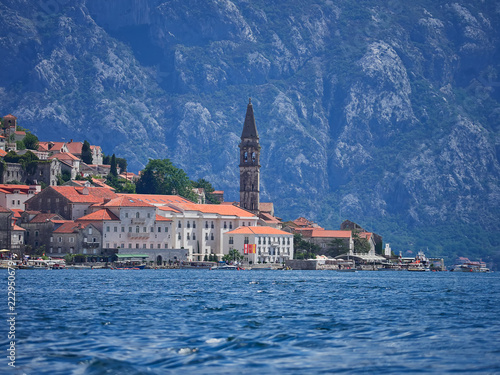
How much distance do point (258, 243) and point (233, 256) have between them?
22.6ft

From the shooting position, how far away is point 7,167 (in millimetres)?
180750

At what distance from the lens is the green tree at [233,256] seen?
173 metres

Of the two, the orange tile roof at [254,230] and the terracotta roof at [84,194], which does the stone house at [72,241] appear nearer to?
the terracotta roof at [84,194]

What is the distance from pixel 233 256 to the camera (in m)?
174

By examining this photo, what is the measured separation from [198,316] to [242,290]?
32.1m

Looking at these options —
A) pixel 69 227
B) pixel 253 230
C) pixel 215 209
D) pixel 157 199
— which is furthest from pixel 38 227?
pixel 253 230

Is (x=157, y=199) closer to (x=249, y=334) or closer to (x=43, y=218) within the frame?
(x=43, y=218)

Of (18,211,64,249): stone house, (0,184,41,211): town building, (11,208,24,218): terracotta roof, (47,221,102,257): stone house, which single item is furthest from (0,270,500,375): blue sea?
(0,184,41,211): town building

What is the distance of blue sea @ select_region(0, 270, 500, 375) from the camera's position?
1576 inches

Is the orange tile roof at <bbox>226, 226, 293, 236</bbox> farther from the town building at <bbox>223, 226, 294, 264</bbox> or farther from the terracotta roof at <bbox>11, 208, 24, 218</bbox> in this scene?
the terracotta roof at <bbox>11, 208, 24, 218</bbox>

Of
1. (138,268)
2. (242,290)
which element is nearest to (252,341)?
(242,290)

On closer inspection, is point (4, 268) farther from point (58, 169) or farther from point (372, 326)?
point (372, 326)

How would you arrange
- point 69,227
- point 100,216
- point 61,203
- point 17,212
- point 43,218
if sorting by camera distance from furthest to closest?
point 61,203 < point 17,212 < point 100,216 < point 43,218 < point 69,227

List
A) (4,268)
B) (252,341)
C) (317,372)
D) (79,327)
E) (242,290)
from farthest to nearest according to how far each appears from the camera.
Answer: (4,268), (242,290), (79,327), (252,341), (317,372)
